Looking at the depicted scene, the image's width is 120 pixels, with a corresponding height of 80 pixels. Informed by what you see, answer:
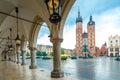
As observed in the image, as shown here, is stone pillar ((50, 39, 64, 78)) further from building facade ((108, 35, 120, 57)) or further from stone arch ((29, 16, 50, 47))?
building facade ((108, 35, 120, 57))

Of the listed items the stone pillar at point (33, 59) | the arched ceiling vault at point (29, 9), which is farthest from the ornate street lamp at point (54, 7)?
Result: the stone pillar at point (33, 59)

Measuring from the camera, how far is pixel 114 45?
77250 millimetres

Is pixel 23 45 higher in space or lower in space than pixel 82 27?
lower

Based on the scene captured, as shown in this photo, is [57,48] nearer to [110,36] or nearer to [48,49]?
[110,36]

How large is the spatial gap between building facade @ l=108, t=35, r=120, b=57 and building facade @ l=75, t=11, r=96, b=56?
7226 millimetres

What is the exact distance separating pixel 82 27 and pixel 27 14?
75256mm

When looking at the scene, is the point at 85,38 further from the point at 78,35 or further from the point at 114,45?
the point at 114,45

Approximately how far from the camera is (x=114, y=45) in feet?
253

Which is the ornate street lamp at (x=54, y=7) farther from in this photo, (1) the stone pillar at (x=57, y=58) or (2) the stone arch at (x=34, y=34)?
(2) the stone arch at (x=34, y=34)

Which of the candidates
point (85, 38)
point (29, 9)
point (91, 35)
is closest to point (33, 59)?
point (29, 9)

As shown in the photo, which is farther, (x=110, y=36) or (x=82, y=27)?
(x=82, y=27)

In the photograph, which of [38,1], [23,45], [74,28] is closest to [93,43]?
[74,28]

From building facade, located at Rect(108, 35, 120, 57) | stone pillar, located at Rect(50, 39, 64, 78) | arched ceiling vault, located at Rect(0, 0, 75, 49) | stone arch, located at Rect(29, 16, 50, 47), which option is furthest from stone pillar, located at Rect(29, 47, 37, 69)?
building facade, located at Rect(108, 35, 120, 57)

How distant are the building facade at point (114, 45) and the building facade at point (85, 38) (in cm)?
723
